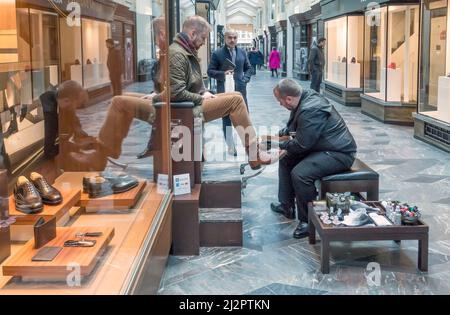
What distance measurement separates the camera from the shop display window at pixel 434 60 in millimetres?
8789

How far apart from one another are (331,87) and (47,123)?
13.1 m

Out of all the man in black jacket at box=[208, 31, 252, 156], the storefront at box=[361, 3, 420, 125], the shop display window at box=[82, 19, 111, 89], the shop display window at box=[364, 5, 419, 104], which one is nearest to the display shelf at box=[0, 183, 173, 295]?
the shop display window at box=[82, 19, 111, 89]

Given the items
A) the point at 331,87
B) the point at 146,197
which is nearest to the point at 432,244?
the point at 146,197

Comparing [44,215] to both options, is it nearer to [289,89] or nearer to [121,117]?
[121,117]

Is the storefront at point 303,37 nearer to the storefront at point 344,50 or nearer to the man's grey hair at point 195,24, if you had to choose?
the storefront at point 344,50

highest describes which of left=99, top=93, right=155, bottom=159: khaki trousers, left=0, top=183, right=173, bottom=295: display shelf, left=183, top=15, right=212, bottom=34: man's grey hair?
left=183, top=15, right=212, bottom=34: man's grey hair

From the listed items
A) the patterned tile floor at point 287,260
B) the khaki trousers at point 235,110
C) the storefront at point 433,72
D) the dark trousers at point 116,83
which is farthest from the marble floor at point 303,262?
the storefront at point 433,72

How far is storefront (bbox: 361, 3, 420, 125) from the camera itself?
34.3ft

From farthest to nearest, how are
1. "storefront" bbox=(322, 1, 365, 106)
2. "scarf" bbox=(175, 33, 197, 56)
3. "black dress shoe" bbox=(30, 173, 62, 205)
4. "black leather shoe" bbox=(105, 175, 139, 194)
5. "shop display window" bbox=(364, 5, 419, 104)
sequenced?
"storefront" bbox=(322, 1, 365, 106)
"shop display window" bbox=(364, 5, 419, 104)
"scarf" bbox=(175, 33, 197, 56)
"black leather shoe" bbox=(105, 175, 139, 194)
"black dress shoe" bbox=(30, 173, 62, 205)

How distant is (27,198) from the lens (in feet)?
8.88

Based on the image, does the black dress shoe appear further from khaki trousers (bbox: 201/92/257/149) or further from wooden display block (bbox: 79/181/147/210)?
khaki trousers (bbox: 201/92/257/149)

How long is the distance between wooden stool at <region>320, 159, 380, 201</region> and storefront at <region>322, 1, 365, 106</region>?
8917 mm

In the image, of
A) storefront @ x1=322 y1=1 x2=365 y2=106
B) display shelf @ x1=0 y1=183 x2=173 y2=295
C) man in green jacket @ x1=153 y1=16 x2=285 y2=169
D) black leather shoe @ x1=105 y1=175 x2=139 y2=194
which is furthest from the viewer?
storefront @ x1=322 y1=1 x2=365 y2=106

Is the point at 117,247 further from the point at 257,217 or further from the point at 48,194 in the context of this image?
the point at 257,217
